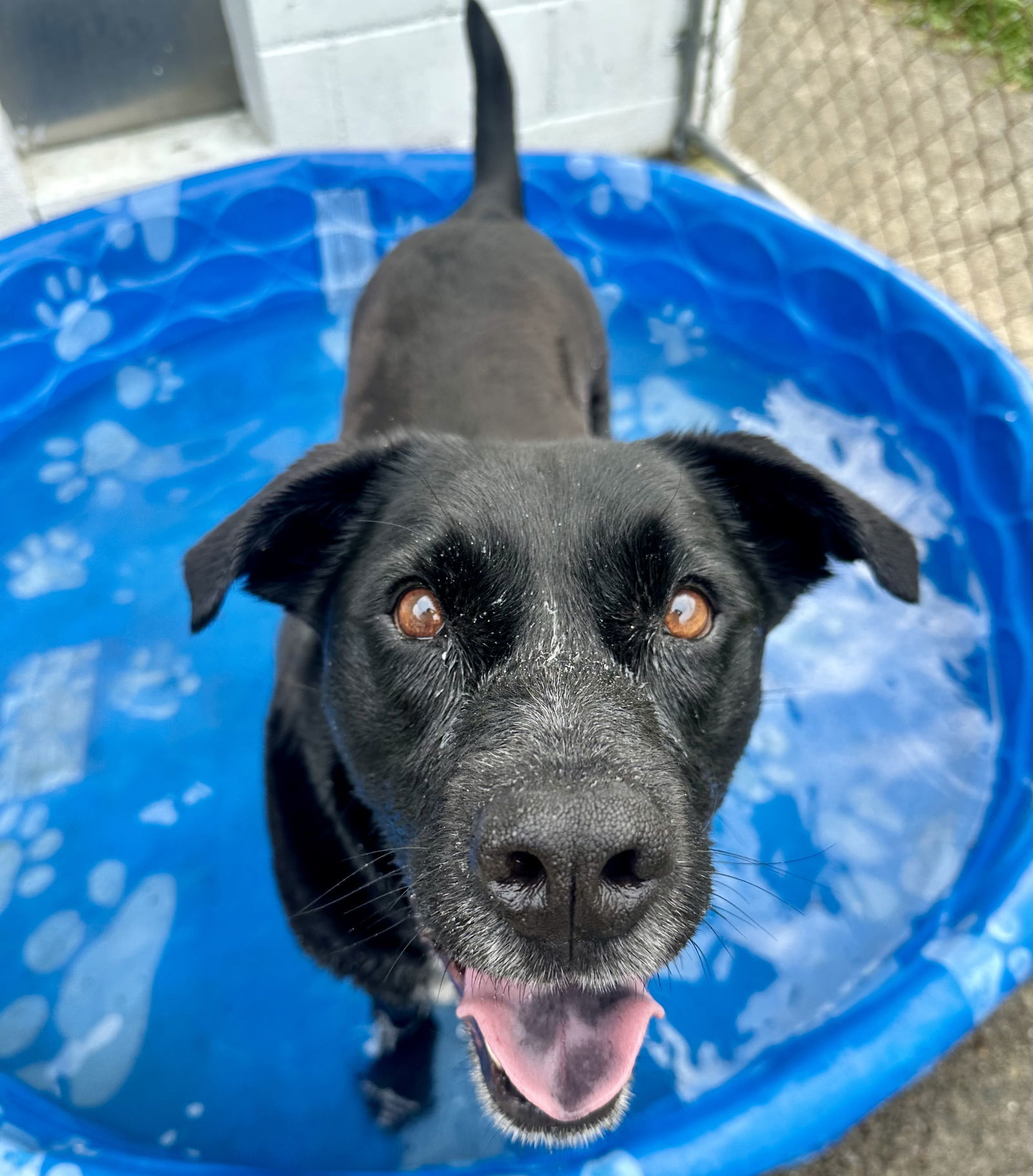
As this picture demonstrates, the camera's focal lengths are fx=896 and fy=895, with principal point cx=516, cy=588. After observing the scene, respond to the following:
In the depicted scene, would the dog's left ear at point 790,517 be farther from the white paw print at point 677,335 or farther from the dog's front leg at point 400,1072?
the white paw print at point 677,335

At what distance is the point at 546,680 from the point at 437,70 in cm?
465

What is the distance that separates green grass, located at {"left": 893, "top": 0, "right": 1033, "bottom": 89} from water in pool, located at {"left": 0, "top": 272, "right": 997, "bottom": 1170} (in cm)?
334

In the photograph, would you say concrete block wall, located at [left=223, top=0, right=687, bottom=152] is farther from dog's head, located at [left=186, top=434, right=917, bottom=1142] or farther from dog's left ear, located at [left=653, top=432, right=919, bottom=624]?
dog's left ear, located at [left=653, top=432, right=919, bottom=624]

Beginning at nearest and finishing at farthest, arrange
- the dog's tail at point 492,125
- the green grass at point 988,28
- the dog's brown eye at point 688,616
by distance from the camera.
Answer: the dog's brown eye at point 688,616 < the dog's tail at point 492,125 < the green grass at point 988,28

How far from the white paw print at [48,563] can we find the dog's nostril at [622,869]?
3.26m

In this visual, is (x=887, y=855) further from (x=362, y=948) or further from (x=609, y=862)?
(x=609, y=862)

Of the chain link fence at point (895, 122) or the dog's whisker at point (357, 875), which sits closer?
the dog's whisker at point (357, 875)

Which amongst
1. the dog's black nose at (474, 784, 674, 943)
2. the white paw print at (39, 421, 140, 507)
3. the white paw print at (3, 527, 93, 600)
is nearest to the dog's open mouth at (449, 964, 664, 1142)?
the dog's black nose at (474, 784, 674, 943)

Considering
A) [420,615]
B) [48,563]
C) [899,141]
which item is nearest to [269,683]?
[48,563]

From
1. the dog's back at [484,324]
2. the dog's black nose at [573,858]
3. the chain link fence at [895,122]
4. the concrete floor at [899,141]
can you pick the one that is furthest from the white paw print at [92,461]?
the concrete floor at [899,141]

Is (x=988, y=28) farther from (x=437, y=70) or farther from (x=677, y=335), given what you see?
(x=437, y=70)

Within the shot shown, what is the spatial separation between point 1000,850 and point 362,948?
1897 millimetres

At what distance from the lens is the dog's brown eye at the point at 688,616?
1693 mm

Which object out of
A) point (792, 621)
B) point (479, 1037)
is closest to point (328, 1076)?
point (479, 1037)
